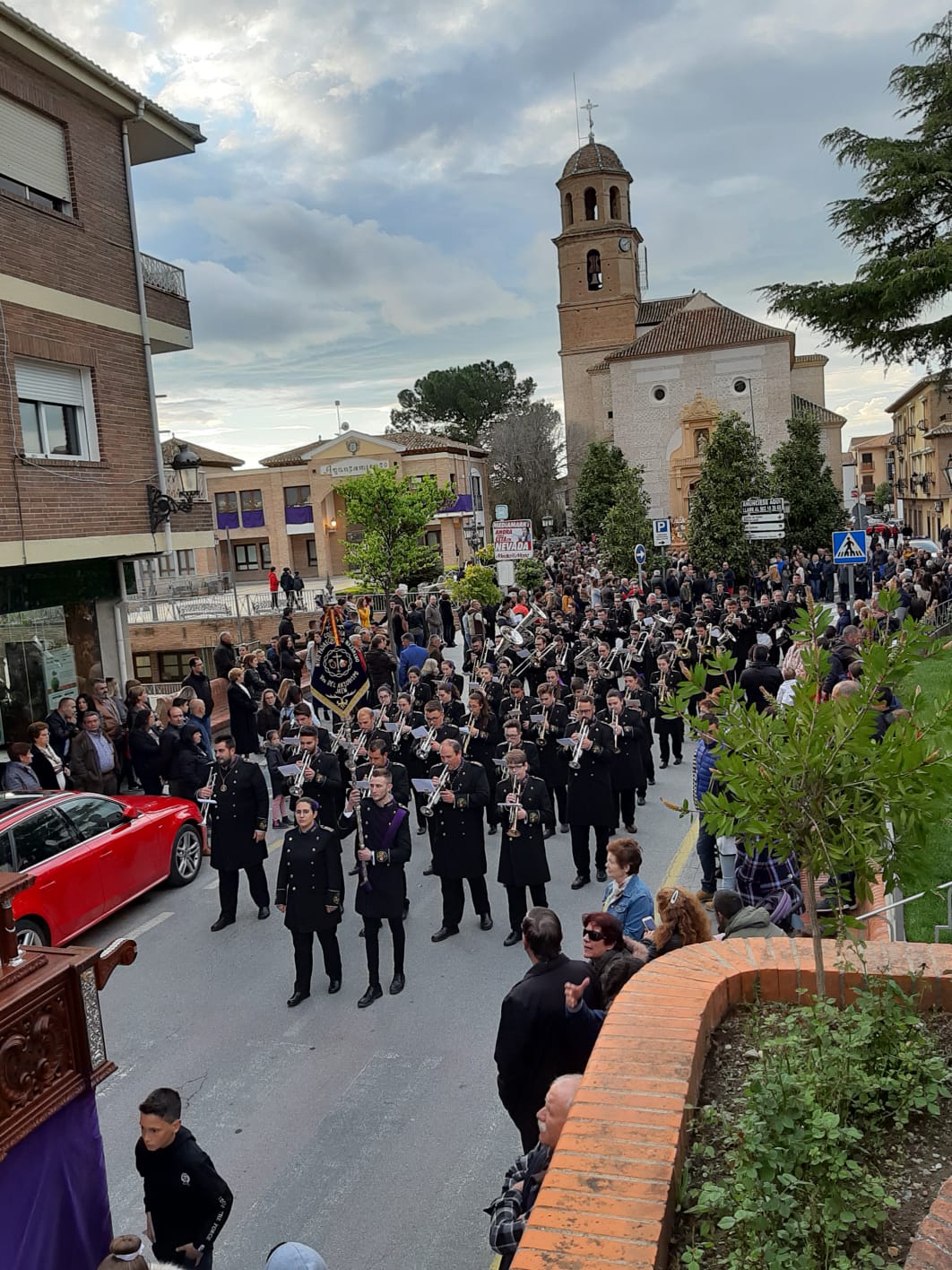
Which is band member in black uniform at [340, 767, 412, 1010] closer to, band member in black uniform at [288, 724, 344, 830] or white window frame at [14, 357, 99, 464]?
band member in black uniform at [288, 724, 344, 830]

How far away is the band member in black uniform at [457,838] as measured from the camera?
8.70 meters

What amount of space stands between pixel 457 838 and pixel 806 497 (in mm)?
38435

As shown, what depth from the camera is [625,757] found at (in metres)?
11.1

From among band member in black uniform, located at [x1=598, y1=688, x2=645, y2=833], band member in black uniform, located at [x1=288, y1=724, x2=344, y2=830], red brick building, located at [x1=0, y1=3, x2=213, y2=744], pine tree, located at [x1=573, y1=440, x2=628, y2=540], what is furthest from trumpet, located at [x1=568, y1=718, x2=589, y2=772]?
pine tree, located at [x1=573, y1=440, x2=628, y2=540]

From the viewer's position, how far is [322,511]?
56781 mm

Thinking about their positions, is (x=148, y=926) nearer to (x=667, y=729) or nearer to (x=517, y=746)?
(x=517, y=746)

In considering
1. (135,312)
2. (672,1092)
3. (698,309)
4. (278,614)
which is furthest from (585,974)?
(698,309)

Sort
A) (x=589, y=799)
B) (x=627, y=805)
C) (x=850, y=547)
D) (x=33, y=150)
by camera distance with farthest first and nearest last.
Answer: (x=850, y=547) < (x=33, y=150) < (x=627, y=805) < (x=589, y=799)

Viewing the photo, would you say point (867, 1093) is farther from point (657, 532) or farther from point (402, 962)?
point (657, 532)

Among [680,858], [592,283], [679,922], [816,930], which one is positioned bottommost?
[680,858]

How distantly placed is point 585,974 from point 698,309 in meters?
63.6

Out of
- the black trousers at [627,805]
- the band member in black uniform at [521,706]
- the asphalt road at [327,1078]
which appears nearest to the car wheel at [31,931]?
the asphalt road at [327,1078]

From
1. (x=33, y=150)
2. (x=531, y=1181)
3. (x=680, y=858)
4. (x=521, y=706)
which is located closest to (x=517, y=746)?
(x=680, y=858)

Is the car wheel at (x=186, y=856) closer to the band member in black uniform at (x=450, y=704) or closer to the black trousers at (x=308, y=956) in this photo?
the black trousers at (x=308, y=956)
